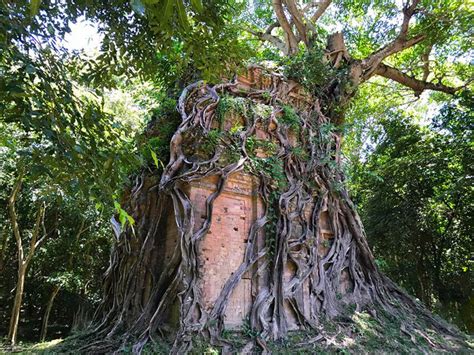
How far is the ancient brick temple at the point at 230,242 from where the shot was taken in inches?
181

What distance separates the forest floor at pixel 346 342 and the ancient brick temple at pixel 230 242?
0.29 m

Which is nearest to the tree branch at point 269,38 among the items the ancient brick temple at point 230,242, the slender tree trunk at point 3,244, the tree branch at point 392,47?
the tree branch at point 392,47

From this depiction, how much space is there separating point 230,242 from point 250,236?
31 centimetres

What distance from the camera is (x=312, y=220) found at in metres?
5.68

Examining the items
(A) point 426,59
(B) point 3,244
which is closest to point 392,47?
(A) point 426,59

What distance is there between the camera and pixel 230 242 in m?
4.92

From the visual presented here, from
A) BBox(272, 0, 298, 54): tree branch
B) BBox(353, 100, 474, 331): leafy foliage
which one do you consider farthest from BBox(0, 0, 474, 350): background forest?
BBox(272, 0, 298, 54): tree branch

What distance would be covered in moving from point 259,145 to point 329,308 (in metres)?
2.64

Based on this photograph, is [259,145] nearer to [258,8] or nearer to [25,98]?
[25,98]

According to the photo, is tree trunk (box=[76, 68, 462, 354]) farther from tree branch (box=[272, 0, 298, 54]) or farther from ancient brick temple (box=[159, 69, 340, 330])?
tree branch (box=[272, 0, 298, 54])

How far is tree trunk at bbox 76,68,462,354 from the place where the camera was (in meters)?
4.45

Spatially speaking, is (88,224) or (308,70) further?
(88,224)

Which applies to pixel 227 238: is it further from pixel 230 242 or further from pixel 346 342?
pixel 346 342

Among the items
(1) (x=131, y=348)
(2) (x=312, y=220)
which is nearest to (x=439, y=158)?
(2) (x=312, y=220)
